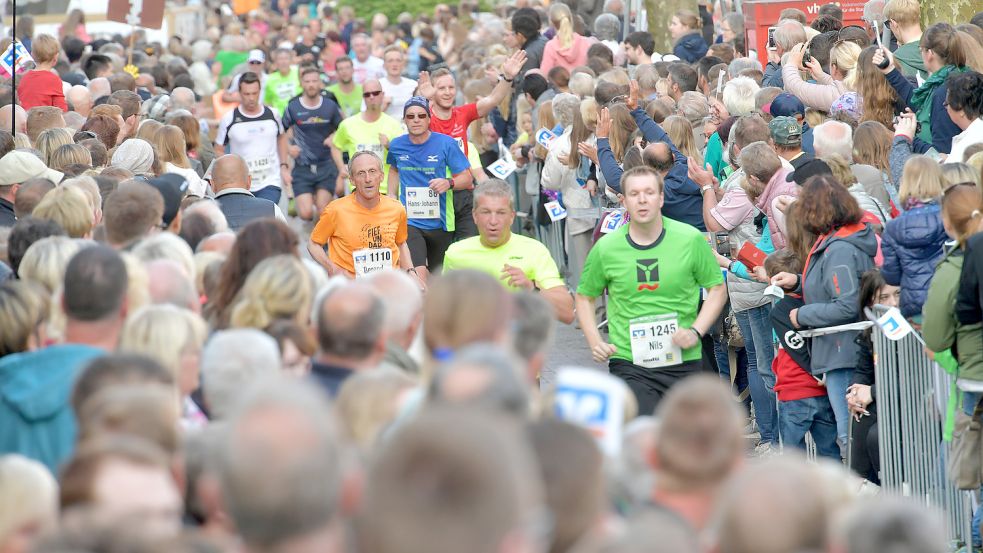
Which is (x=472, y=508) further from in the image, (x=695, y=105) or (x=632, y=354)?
(x=695, y=105)

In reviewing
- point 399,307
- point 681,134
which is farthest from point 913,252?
point 681,134

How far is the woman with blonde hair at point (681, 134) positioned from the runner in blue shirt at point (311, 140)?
609 cm

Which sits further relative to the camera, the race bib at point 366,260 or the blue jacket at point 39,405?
the race bib at point 366,260

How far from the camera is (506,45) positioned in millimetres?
19766

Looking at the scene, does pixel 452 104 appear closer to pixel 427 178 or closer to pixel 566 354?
pixel 427 178

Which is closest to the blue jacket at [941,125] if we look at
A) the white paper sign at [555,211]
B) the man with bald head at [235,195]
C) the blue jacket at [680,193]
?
the blue jacket at [680,193]

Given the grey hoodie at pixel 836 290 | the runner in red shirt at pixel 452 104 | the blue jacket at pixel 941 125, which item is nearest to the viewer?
the grey hoodie at pixel 836 290

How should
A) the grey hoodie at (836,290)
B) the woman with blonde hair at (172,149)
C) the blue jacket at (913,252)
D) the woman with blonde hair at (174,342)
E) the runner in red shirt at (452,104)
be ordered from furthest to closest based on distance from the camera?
the runner in red shirt at (452,104) → the woman with blonde hair at (172,149) → the grey hoodie at (836,290) → the blue jacket at (913,252) → the woman with blonde hair at (174,342)

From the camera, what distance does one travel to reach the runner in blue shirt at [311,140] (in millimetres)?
16547

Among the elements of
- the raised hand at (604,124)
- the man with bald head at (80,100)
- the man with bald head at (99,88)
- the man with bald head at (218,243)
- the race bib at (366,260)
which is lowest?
the race bib at (366,260)

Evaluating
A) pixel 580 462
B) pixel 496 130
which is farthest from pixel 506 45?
pixel 580 462

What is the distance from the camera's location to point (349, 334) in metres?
5.01

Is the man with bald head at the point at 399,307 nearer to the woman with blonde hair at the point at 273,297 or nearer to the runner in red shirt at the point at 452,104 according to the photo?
the woman with blonde hair at the point at 273,297

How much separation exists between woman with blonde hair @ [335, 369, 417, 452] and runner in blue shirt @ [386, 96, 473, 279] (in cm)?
774
